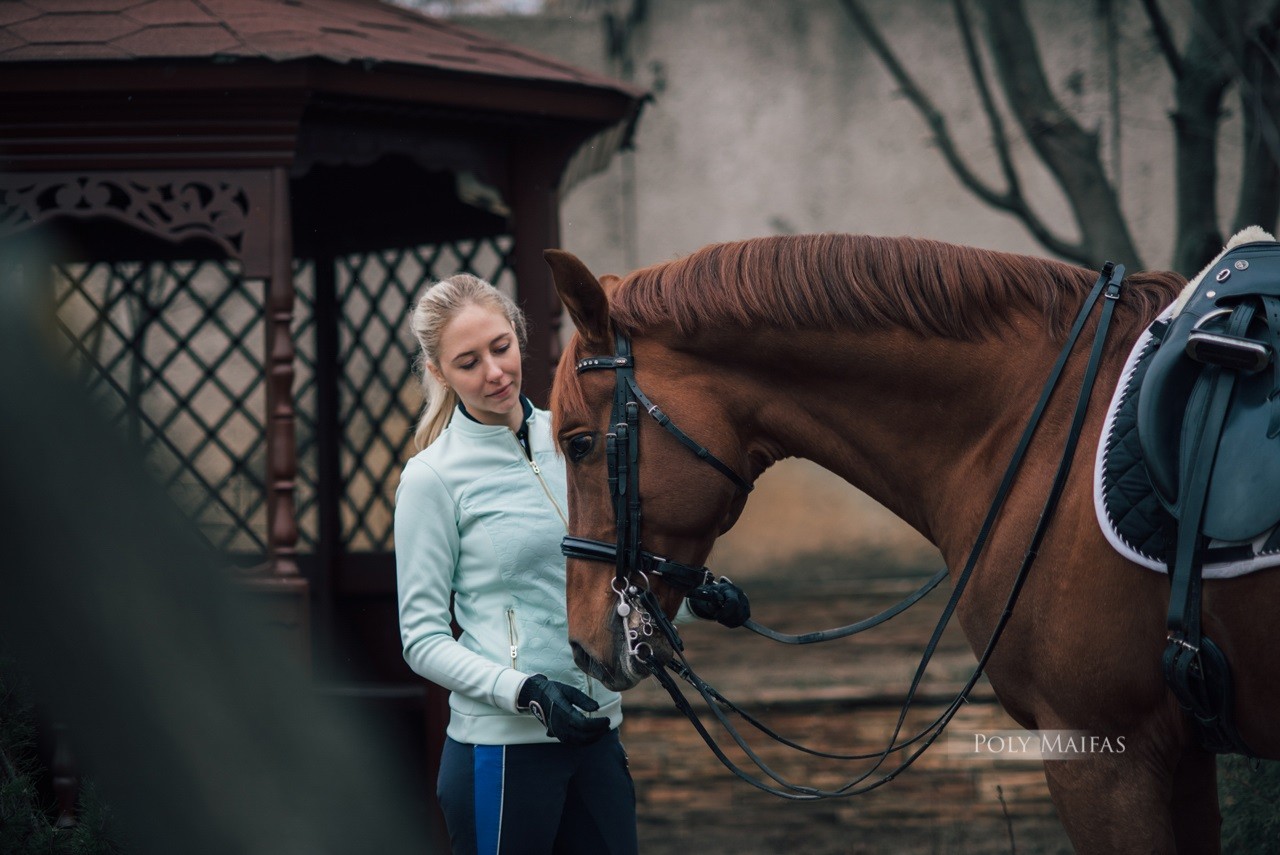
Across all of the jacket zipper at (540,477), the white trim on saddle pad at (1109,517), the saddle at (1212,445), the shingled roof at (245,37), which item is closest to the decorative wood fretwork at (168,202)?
the shingled roof at (245,37)

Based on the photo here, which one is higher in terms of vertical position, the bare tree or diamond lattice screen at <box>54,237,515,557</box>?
the bare tree

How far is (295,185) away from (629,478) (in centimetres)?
358

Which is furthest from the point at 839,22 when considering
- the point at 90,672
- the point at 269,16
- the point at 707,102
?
the point at 90,672

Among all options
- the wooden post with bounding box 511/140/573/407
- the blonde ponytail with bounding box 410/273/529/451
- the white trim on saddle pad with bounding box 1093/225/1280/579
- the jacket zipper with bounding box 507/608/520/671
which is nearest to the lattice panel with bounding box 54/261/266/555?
the wooden post with bounding box 511/140/573/407

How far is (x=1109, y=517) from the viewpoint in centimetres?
207

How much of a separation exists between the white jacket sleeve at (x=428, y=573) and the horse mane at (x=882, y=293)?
363 mm

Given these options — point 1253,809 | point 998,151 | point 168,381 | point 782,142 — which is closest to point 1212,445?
point 1253,809

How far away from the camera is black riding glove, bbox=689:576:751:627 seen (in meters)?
2.51

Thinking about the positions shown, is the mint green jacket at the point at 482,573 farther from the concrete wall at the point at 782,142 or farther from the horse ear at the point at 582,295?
the concrete wall at the point at 782,142

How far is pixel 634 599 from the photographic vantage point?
2.31 metres

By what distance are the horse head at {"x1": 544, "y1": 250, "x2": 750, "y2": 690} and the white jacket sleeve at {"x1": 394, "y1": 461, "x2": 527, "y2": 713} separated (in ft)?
0.81

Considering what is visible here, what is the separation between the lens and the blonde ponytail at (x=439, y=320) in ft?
8.29

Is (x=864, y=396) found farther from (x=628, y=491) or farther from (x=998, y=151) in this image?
(x=998, y=151)

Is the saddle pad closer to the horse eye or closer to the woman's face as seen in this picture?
the horse eye
